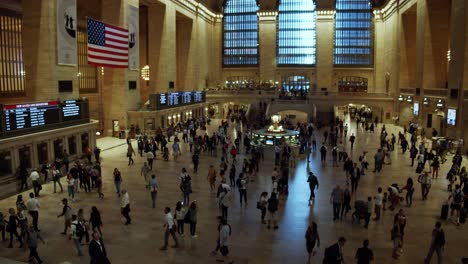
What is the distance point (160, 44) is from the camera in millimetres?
39969

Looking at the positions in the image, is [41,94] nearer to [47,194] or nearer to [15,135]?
[15,135]

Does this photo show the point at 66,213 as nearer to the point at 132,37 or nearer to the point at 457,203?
the point at 457,203

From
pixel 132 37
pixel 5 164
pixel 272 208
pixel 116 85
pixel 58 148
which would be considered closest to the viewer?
pixel 272 208

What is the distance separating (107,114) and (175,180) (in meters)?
15.7

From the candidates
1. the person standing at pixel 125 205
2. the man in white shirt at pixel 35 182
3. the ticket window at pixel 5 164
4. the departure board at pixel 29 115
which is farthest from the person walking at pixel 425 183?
the departure board at pixel 29 115

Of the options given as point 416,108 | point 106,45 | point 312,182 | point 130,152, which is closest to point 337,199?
point 312,182

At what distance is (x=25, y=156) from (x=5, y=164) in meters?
1.19

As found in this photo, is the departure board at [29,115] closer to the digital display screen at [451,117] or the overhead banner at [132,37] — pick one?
the overhead banner at [132,37]

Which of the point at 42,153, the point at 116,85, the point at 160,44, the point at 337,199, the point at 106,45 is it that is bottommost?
the point at 337,199

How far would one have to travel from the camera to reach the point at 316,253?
425 inches

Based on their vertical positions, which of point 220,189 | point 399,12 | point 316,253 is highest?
point 399,12

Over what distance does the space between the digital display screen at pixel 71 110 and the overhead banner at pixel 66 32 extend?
110 inches

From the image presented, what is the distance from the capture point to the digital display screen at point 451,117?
2769 cm

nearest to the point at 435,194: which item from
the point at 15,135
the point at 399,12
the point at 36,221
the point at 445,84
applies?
the point at 36,221
